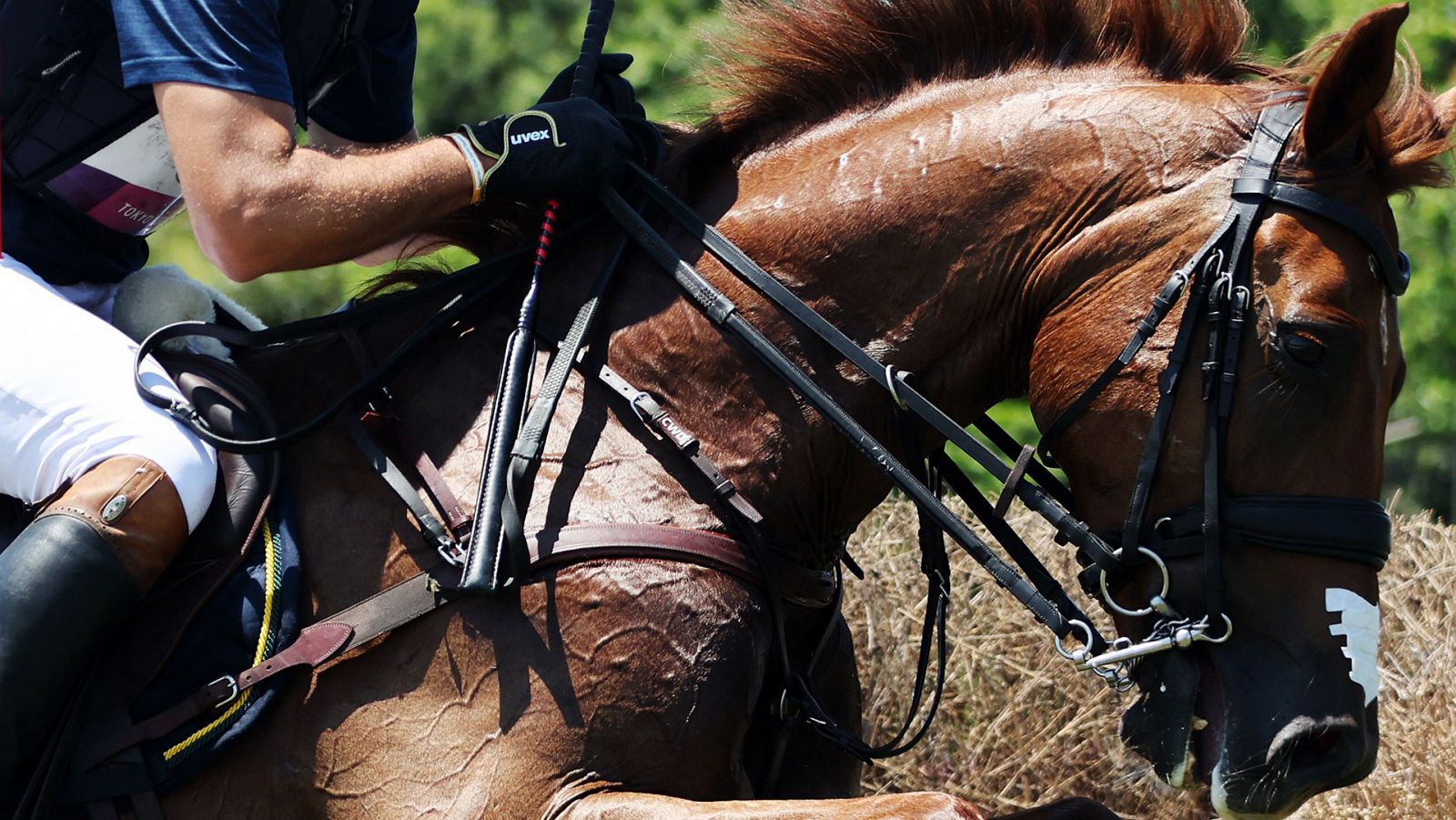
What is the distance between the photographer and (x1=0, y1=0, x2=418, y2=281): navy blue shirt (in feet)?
9.04

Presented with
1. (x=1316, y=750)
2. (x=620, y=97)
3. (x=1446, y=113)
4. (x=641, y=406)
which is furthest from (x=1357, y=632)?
(x=620, y=97)

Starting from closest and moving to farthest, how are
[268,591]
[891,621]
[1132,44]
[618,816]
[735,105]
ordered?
[618,816] < [268,591] < [1132,44] < [735,105] < [891,621]

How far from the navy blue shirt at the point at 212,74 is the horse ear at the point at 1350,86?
189 centimetres

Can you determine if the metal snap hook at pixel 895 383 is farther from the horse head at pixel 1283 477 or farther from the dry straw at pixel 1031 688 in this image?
the dry straw at pixel 1031 688

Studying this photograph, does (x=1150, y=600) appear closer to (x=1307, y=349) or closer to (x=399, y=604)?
(x=1307, y=349)

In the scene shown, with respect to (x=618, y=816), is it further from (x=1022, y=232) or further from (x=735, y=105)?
(x=735, y=105)

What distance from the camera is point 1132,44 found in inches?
122

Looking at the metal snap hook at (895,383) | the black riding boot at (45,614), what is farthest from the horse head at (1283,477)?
the black riding boot at (45,614)

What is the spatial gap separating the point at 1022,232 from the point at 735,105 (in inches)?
29.4

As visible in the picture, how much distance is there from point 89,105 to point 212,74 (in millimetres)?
395

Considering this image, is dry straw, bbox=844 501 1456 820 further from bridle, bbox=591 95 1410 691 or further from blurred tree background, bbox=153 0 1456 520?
blurred tree background, bbox=153 0 1456 520

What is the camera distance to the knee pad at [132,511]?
108 inches

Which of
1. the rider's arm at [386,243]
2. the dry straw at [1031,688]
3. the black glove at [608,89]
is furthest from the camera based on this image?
the dry straw at [1031,688]

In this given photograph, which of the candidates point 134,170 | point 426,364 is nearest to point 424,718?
point 426,364
